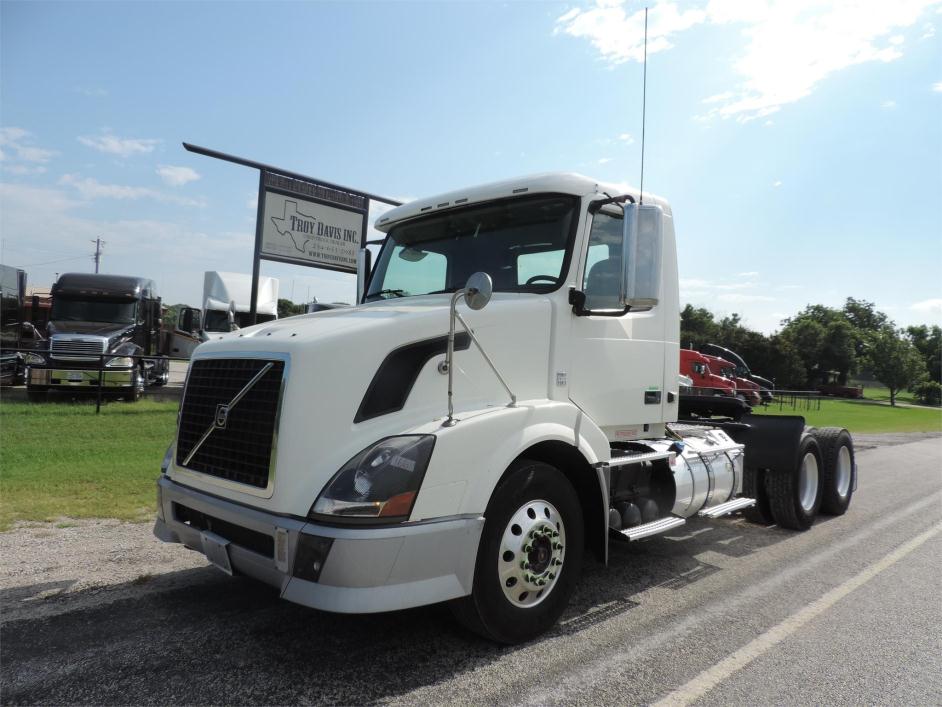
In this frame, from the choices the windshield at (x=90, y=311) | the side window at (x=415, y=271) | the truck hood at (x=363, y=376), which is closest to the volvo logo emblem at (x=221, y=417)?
the truck hood at (x=363, y=376)

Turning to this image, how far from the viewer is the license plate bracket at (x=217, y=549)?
10.7 feet

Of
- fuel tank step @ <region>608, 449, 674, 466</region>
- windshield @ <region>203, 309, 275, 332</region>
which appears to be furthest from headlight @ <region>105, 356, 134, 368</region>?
fuel tank step @ <region>608, 449, 674, 466</region>

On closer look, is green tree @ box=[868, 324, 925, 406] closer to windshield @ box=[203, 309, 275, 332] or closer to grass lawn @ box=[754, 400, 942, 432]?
grass lawn @ box=[754, 400, 942, 432]

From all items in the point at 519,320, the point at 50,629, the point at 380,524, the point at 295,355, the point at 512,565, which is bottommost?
the point at 50,629

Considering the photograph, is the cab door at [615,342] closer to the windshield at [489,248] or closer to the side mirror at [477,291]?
the windshield at [489,248]

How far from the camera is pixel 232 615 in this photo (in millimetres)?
3756

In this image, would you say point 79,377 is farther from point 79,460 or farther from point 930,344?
point 930,344

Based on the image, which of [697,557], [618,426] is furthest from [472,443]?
[697,557]

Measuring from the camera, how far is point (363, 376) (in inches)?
125

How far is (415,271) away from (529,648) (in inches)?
106

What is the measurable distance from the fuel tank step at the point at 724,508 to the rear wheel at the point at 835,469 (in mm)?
1662

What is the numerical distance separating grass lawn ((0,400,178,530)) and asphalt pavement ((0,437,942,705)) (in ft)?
5.82

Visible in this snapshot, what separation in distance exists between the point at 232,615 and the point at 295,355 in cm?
176

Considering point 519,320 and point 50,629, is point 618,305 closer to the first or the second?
point 519,320
